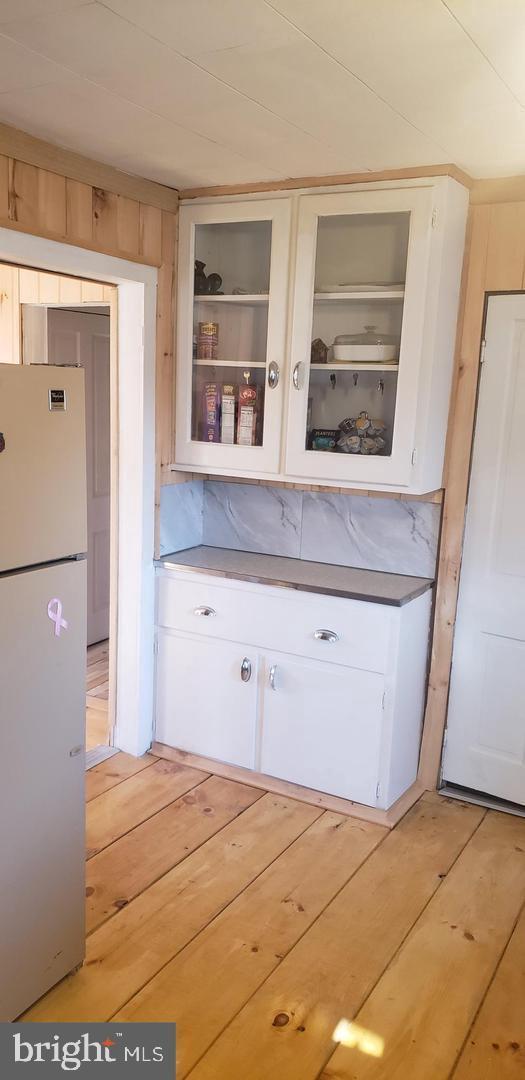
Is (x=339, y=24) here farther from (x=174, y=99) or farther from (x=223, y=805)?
(x=223, y=805)

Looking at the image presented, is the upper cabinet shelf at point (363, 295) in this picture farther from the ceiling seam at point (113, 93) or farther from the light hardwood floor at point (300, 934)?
the light hardwood floor at point (300, 934)

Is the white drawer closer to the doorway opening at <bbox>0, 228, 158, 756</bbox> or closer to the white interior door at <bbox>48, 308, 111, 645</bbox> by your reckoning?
the doorway opening at <bbox>0, 228, 158, 756</bbox>

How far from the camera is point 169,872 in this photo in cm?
258

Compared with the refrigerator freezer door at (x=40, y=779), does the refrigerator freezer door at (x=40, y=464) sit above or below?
above

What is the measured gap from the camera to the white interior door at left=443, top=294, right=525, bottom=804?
2822 mm

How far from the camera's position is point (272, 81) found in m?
1.91

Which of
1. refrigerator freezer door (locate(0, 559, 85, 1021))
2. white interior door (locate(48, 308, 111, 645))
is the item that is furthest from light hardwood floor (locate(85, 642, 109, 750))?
refrigerator freezer door (locate(0, 559, 85, 1021))

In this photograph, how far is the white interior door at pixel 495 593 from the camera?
111 inches

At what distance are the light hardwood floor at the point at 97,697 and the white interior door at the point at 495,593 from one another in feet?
4.66

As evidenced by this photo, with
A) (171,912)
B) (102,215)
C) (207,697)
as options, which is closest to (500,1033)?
(171,912)

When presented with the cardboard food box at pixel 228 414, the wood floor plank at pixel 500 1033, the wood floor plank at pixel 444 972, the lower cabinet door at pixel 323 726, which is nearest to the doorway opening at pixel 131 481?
the cardboard food box at pixel 228 414

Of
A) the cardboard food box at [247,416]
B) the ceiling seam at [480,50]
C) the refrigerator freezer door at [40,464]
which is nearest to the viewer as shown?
the ceiling seam at [480,50]

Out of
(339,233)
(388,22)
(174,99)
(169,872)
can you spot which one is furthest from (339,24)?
(169,872)

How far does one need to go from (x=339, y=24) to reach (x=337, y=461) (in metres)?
1.48
